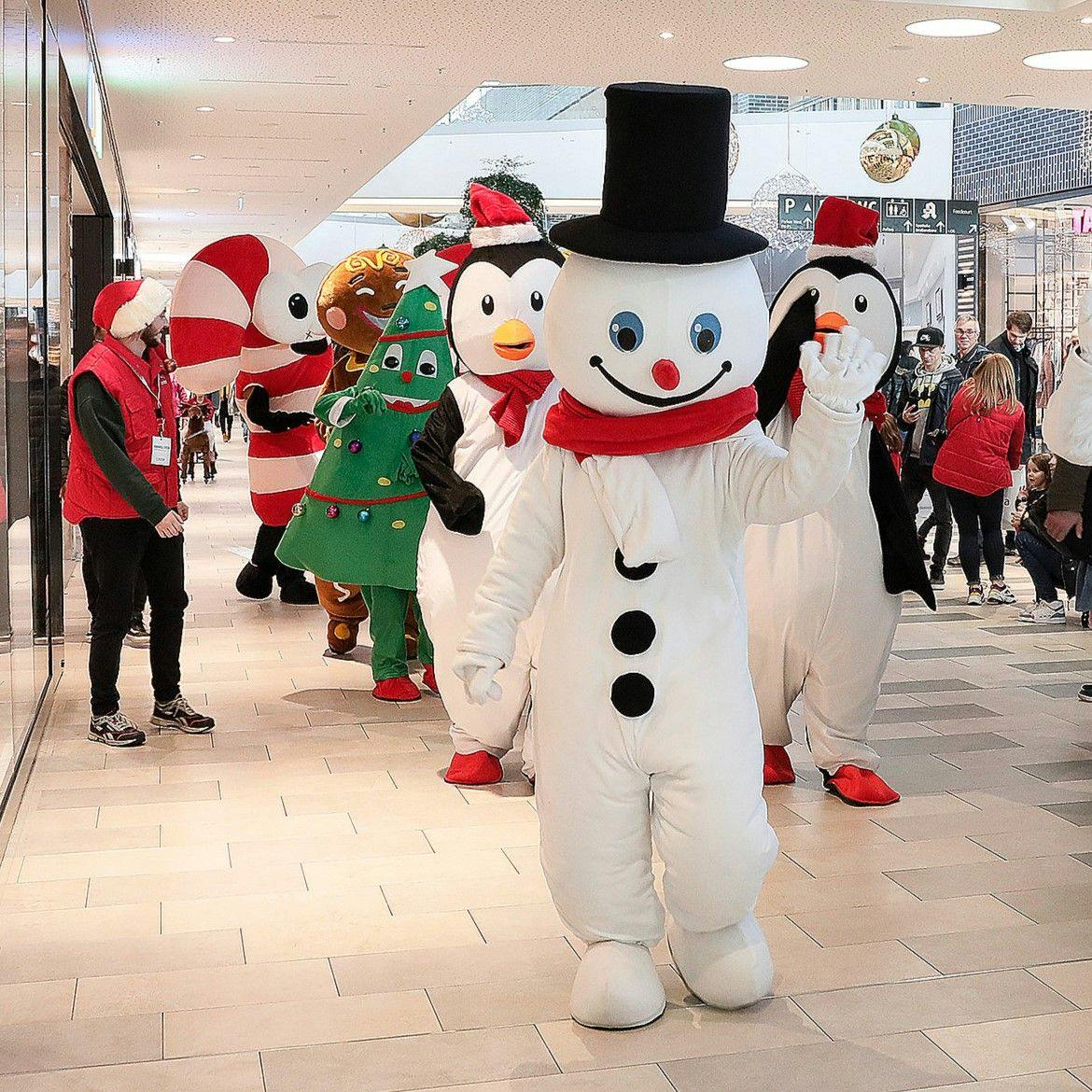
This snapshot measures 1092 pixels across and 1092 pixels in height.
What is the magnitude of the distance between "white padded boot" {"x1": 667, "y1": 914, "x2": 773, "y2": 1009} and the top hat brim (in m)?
1.37

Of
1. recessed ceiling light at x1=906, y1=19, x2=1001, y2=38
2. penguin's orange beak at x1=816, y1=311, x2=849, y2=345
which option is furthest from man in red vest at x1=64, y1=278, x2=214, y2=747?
recessed ceiling light at x1=906, y1=19, x2=1001, y2=38

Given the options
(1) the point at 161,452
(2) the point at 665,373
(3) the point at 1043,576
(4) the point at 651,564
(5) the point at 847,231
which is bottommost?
(3) the point at 1043,576

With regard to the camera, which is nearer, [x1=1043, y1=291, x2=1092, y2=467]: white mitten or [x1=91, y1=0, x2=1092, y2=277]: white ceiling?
[x1=1043, y1=291, x2=1092, y2=467]: white mitten

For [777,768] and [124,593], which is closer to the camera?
[777,768]

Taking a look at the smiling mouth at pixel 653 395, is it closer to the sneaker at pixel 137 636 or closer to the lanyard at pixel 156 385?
the lanyard at pixel 156 385

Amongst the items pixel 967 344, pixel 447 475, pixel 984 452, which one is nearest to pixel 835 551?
pixel 447 475

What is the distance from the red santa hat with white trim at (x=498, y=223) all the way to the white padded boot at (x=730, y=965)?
2.39 metres

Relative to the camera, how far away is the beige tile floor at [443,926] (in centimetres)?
292

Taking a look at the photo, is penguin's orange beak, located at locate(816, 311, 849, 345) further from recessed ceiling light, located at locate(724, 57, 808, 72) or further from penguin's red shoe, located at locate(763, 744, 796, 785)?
recessed ceiling light, located at locate(724, 57, 808, 72)

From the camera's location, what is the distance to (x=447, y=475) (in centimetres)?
468

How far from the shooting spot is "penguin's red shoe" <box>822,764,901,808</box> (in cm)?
456

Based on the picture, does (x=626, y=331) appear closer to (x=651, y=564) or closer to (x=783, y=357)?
(x=651, y=564)

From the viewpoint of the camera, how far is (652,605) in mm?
2955

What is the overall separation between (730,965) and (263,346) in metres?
4.99
